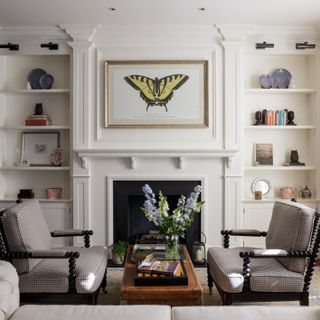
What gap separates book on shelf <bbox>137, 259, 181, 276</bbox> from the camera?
2.74 metres

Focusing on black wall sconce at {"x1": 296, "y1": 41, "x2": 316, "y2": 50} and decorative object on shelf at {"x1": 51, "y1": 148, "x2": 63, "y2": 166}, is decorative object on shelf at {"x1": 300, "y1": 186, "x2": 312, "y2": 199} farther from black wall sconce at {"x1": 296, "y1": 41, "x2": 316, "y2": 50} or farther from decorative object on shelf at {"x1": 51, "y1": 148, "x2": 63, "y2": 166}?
decorative object on shelf at {"x1": 51, "y1": 148, "x2": 63, "y2": 166}

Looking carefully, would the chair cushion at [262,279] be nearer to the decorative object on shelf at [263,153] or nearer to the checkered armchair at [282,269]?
the checkered armchair at [282,269]

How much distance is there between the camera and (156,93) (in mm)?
4684

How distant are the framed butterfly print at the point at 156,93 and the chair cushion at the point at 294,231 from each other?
5.77 ft

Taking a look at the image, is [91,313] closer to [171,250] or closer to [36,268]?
[36,268]

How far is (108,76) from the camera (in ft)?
15.3

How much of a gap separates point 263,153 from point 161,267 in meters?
2.58

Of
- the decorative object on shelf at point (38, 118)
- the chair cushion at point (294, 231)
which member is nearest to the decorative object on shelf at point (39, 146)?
the decorative object on shelf at point (38, 118)

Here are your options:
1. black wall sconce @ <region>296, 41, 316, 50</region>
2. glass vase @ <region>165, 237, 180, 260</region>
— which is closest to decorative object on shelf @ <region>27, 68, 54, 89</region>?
glass vase @ <region>165, 237, 180, 260</region>

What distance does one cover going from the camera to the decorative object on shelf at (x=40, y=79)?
16.0 feet

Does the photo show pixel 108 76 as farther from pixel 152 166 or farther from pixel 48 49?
pixel 152 166

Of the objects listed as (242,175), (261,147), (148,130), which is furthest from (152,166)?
(261,147)

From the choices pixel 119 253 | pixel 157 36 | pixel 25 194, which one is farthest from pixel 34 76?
pixel 119 253

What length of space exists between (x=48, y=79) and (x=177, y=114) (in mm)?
1631
